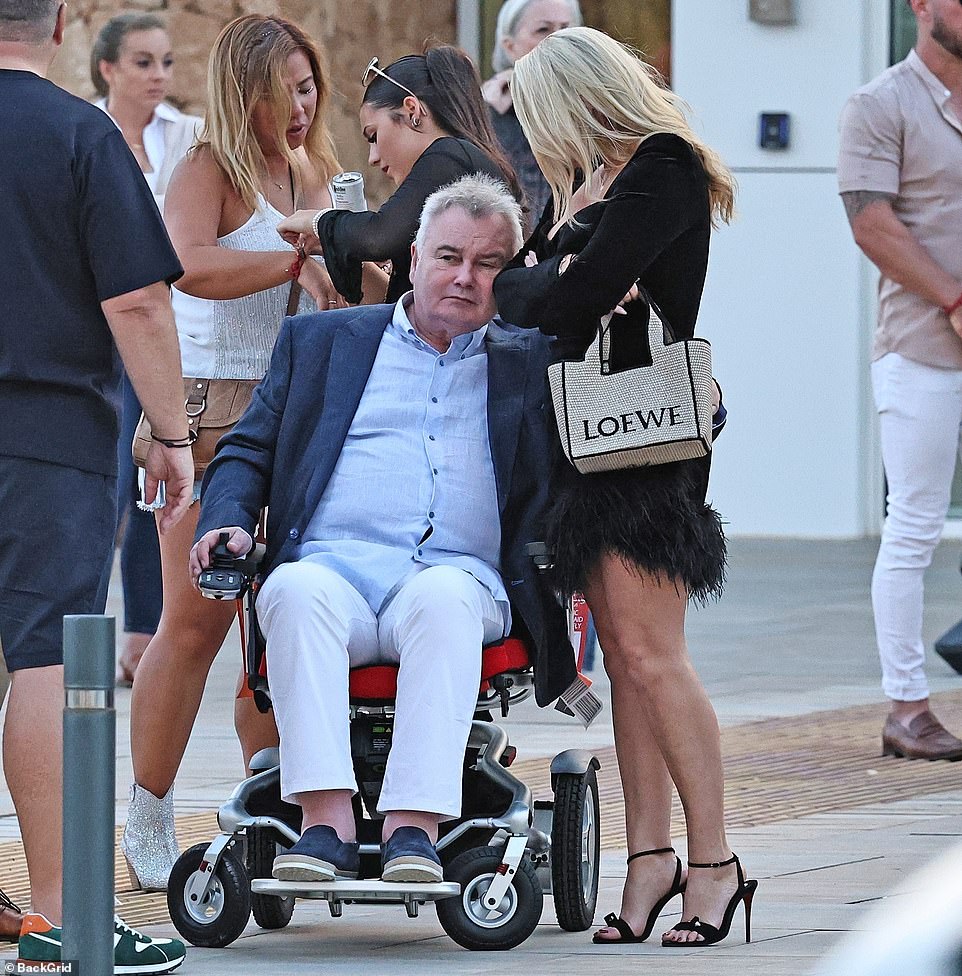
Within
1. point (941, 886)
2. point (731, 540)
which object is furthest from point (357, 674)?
point (731, 540)

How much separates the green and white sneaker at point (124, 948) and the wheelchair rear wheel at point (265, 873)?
0.30m

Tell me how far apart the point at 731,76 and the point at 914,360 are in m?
7.33

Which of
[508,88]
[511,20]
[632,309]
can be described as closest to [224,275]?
[632,309]

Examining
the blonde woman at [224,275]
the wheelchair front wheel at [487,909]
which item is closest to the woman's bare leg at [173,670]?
the blonde woman at [224,275]

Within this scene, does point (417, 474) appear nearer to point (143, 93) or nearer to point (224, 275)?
point (224, 275)

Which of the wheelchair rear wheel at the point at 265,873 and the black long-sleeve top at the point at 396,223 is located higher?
the black long-sleeve top at the point at 396,223

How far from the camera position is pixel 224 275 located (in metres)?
5.48

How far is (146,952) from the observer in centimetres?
434

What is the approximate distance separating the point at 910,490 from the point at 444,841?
9.18ft

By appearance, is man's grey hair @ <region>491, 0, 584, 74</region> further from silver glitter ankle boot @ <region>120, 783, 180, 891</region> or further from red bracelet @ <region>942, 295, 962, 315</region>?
silver glitter ankle boot @ <region>120, 783, 180, 891</region>

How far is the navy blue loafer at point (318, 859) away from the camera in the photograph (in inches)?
176

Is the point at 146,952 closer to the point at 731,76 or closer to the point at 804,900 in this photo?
the point at 804,900

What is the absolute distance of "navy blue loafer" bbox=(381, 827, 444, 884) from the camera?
4453mm

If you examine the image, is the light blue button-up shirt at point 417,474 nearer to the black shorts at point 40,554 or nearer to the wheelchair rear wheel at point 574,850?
the wheelchair rear wheel at point 574,850
